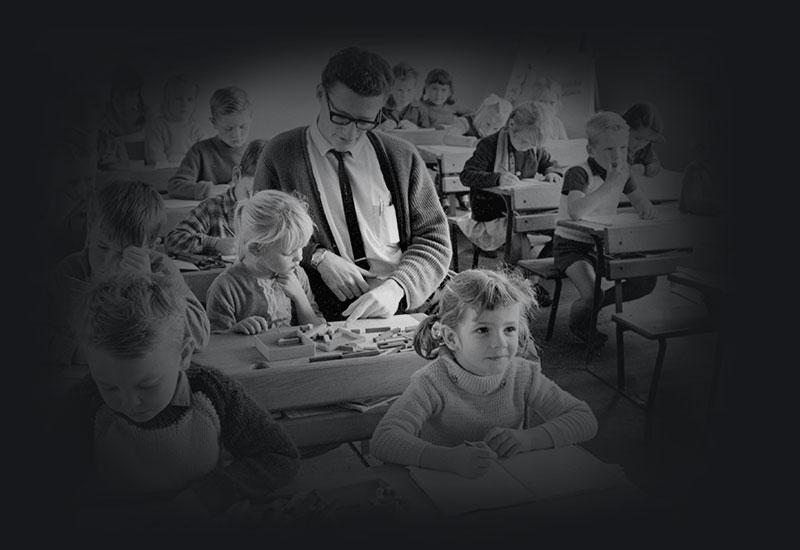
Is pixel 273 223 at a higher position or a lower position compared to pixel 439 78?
lower

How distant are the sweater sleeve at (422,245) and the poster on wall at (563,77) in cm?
43

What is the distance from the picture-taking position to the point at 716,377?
114 inches

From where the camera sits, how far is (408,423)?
2.22m

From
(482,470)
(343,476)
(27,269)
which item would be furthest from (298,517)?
(27,269)

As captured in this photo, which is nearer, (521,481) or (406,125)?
(521,481)

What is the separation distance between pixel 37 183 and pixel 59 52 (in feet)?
1.00

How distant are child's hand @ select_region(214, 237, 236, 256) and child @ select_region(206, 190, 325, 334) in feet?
0.10

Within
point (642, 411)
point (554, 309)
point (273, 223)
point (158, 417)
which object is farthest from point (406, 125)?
point (158, 417)


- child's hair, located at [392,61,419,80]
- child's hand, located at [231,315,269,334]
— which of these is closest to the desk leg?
child's hair, located at [392,61,419,80]

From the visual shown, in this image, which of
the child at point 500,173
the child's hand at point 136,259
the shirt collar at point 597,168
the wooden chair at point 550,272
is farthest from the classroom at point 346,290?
the wooden chair at point 550,272

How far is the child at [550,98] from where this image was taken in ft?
9.30

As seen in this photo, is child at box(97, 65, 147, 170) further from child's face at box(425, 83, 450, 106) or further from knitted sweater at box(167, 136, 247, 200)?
child's face at box(425, 83, 450, 106)

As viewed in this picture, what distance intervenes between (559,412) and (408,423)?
1.23 ft

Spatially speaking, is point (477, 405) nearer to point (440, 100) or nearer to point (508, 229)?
point (440, 100)
